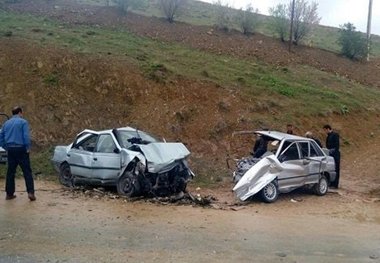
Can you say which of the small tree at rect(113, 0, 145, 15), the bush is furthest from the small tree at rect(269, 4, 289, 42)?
the small tree at rect(113, 0, 145, 15)

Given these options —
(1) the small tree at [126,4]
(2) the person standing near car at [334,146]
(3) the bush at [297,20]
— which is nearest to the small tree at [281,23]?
(3) the bush at [297,20]

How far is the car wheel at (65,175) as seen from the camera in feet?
40.8

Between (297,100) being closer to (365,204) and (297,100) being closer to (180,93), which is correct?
(180,93)

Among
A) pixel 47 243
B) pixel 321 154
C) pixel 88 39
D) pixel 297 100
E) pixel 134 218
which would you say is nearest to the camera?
pixel 47 243

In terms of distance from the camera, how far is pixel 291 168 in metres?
11.5

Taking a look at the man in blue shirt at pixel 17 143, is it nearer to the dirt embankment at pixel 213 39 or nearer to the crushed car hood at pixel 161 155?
the crushed car hood at pixel 161 155

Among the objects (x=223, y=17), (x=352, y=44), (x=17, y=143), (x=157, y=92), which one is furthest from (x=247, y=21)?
(x=17, y=143)

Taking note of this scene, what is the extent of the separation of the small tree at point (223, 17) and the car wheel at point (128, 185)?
19.1m

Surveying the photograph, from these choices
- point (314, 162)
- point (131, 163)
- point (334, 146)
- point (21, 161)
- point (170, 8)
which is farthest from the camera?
point (170, 8)

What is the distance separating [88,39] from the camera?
22.5m

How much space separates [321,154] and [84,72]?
10.5 metres

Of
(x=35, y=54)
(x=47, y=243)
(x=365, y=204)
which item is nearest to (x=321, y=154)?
(x=365, y=204)

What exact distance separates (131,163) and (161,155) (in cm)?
66

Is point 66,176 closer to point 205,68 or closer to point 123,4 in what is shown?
point 205,68
